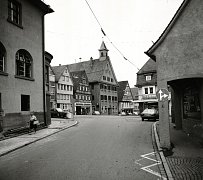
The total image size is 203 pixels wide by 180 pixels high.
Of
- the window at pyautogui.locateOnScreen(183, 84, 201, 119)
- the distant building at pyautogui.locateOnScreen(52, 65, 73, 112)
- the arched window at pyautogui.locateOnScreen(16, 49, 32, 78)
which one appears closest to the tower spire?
the distant building at pyautogui.locateOnScreen(52, 65, 73, 112)

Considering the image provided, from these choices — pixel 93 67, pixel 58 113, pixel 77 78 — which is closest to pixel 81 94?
pixel 77 78

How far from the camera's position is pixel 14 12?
1719 cm

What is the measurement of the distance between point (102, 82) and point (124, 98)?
563 inches

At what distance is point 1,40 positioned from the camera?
51.0 ft

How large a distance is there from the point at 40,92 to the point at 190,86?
466 inches

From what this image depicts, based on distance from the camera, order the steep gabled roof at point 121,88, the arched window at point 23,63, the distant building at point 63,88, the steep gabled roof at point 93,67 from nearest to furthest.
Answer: the arched window at point 23,63 < the distant building at point 63,88 < the steep gabled roof at point 93,67 < the steep gabled roof at point 121,88

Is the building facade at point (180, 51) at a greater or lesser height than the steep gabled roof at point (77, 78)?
lesser

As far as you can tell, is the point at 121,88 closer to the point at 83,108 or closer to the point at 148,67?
the point at 83,108

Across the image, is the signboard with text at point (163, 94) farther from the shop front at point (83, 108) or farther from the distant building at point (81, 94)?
the distant building at point (81, 94)

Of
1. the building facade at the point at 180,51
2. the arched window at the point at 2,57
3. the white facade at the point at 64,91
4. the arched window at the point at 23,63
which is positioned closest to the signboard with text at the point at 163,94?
the building facade at the point at 180,51

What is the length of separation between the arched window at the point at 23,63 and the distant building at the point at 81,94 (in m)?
44.3

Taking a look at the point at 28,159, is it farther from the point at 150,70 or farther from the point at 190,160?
the point at 150,70

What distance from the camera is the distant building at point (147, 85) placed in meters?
46.3

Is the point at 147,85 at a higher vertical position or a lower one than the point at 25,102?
higher
